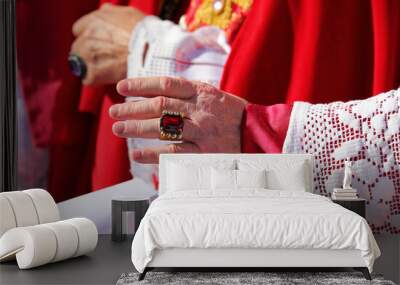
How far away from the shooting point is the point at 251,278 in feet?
9.53

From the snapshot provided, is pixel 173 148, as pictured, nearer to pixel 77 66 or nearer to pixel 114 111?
pixel 114 111

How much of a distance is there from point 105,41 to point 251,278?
2.02 meters

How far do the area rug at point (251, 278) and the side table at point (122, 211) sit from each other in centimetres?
93

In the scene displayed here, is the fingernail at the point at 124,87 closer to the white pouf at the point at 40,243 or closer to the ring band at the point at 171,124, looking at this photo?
the ring band at the point at 171,124

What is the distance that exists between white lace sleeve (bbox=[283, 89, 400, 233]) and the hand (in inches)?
13.9

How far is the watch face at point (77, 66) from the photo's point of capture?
4309 mm

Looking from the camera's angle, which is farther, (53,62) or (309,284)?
(53,62)

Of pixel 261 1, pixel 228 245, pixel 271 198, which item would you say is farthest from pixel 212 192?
pixel 261 1

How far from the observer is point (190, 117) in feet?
12.3

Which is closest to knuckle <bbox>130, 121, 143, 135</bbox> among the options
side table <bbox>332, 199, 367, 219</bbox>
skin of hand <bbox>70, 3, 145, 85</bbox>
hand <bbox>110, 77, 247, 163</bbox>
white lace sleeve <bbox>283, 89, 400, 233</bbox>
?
hand <bbox>110, 77, 247, 163</bbox>

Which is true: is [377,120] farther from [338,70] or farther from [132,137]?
[132,137]

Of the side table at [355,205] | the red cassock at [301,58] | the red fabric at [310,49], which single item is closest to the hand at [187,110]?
the red cassock at [301,58]

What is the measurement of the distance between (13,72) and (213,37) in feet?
4.49

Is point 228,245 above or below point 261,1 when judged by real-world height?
below
